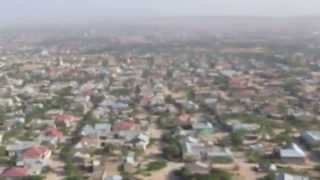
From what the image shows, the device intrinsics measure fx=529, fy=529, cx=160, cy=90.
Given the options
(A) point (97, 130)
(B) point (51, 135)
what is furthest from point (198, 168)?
(B) point (51, 135)

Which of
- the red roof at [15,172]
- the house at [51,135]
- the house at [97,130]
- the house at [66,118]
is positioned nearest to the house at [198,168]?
the red roof at [15,172]

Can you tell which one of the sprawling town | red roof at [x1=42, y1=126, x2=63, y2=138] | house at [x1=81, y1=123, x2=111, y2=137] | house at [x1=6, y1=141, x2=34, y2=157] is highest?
house at [x1=6, y1=141, x2=34, y2=157]

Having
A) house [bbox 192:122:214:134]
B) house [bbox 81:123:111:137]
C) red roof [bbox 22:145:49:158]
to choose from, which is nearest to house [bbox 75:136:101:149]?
house [bbox 81:123:111:137]

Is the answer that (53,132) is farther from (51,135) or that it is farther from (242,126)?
(242,126)

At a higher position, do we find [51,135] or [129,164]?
[129,164]

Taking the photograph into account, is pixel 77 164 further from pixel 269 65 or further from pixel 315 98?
pixel 269 65

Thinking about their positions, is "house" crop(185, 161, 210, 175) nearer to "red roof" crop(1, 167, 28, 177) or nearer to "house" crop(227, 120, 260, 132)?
"red roof" crop(1, 167, 28, 177)
